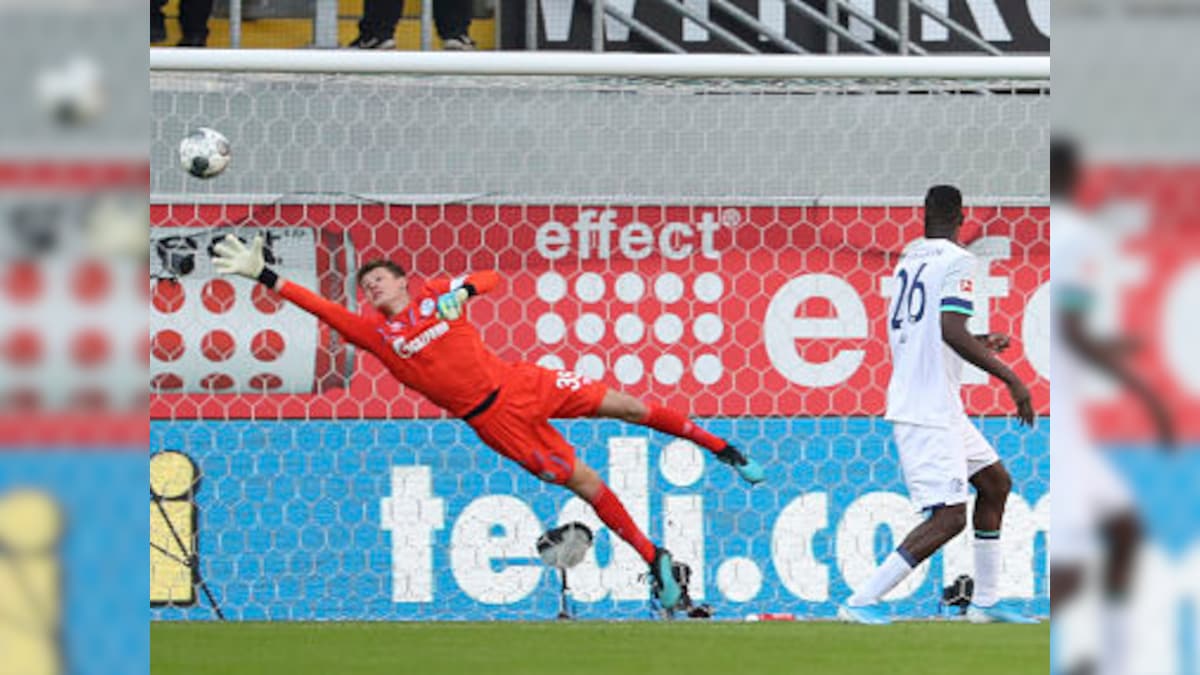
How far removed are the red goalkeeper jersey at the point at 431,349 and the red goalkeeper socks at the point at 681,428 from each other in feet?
1.68

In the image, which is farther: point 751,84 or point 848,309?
point 848,309

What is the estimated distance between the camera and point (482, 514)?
248 inches

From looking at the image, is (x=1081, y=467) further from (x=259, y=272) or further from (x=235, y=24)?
(x=235, y=24)

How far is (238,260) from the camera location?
552 cm

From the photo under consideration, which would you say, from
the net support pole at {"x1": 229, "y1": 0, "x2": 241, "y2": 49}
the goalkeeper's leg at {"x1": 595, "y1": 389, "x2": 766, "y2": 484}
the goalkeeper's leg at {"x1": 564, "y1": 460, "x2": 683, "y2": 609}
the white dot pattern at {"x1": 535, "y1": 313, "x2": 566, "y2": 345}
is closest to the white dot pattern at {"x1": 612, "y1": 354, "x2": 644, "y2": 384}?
the white dot pattern at {"x1": 535, "y1": 313, "x2": 566, "y2": 345}

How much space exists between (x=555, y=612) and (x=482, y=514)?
39cm

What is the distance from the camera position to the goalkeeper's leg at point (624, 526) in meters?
5.71

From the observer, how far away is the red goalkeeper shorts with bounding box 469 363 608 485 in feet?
19.6

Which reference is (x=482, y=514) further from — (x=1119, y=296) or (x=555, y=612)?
(x=1119, y=296)

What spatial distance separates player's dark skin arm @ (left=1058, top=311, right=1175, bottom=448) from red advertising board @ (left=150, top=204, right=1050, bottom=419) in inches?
214

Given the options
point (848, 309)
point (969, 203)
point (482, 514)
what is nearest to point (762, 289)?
point (848, 309)

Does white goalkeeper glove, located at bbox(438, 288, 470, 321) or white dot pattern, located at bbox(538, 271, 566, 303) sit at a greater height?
white dot pattern, located at bbox(538, 271, 566, 303)

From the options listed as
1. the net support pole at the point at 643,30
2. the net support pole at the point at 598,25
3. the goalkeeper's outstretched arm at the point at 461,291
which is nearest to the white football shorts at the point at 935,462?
the goalkeeper's outstretched arm at the point at 461,291

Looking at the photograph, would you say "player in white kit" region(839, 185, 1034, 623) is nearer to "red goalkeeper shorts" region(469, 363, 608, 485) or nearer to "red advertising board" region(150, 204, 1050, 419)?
"red advertising board" region(150, 204, 1050, 419)
